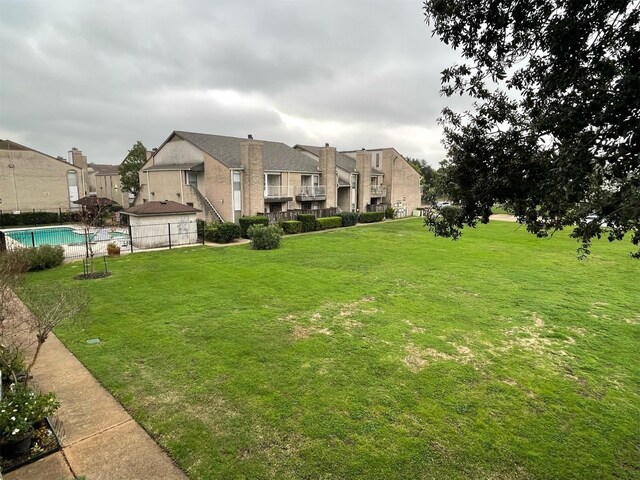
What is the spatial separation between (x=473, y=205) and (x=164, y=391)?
5.95 metres

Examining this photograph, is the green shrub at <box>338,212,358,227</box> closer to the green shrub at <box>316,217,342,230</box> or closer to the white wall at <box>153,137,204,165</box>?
the green shrub at <box>316,217,342,230</box>

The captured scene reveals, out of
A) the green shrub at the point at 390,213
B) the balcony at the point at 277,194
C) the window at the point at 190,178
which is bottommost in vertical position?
the green shrub at the point at 390,213

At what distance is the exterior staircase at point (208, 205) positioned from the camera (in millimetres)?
29125

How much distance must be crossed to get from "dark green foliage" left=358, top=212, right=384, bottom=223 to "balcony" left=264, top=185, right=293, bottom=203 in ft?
26.2

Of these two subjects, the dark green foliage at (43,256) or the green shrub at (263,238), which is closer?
the dark green foliage at (43,256)

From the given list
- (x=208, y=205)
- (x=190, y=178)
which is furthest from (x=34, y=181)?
(x=208, y=205)

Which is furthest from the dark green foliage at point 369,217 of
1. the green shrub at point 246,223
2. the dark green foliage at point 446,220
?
the dark green foliage at point 446,220

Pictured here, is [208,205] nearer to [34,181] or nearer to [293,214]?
[293,214]

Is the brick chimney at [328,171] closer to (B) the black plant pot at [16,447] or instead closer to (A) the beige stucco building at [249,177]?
(A) the beige stucco building at [249,177]

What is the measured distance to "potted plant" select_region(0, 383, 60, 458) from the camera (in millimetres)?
4668

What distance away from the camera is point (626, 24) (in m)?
3.79

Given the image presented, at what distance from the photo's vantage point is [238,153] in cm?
3262

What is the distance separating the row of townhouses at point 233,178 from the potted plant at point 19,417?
2446 centimetres

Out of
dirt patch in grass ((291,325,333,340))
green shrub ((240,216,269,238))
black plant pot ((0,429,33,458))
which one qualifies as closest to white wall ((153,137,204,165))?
green shrub ((240,216,269,238))
